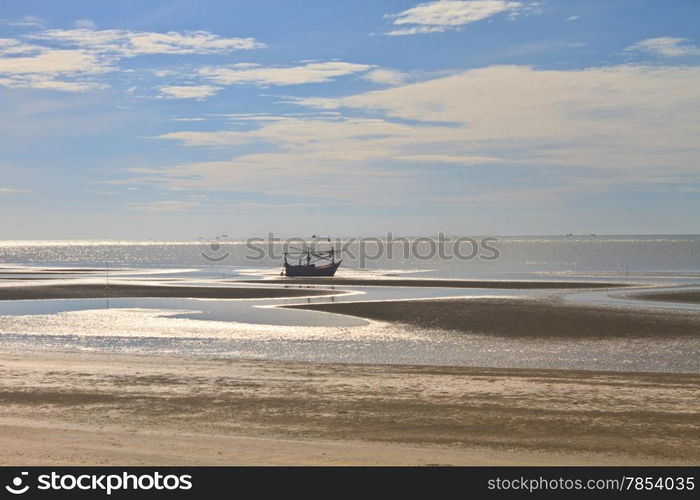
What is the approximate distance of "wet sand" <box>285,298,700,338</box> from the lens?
34.4 meters

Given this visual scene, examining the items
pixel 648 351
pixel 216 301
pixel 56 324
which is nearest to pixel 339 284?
pixel 216 301

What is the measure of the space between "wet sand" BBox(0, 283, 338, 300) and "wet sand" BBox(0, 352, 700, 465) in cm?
3342

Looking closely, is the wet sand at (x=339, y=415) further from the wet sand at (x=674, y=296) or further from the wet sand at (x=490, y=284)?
the wet sand at (x=490, y=284)

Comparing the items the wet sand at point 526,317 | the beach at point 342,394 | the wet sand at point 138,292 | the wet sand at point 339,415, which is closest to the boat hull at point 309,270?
the wet sand at point 138,292

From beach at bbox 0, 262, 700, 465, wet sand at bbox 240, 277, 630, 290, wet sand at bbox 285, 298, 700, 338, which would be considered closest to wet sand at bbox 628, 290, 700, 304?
wet sand at bbox 285, 298, 700, 338

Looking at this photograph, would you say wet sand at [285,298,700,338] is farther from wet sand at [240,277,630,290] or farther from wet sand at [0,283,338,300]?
wet sand at [240,277,630,290]

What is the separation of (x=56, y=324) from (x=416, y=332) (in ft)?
57.3

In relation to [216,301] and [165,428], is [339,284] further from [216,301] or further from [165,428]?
[165,428]

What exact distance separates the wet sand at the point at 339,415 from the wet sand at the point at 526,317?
40.3 ft

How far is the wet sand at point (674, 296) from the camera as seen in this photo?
167 feet

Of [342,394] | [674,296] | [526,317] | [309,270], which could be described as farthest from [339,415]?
[309,270]

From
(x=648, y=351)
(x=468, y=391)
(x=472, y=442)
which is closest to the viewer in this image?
(x=472, y=442)
